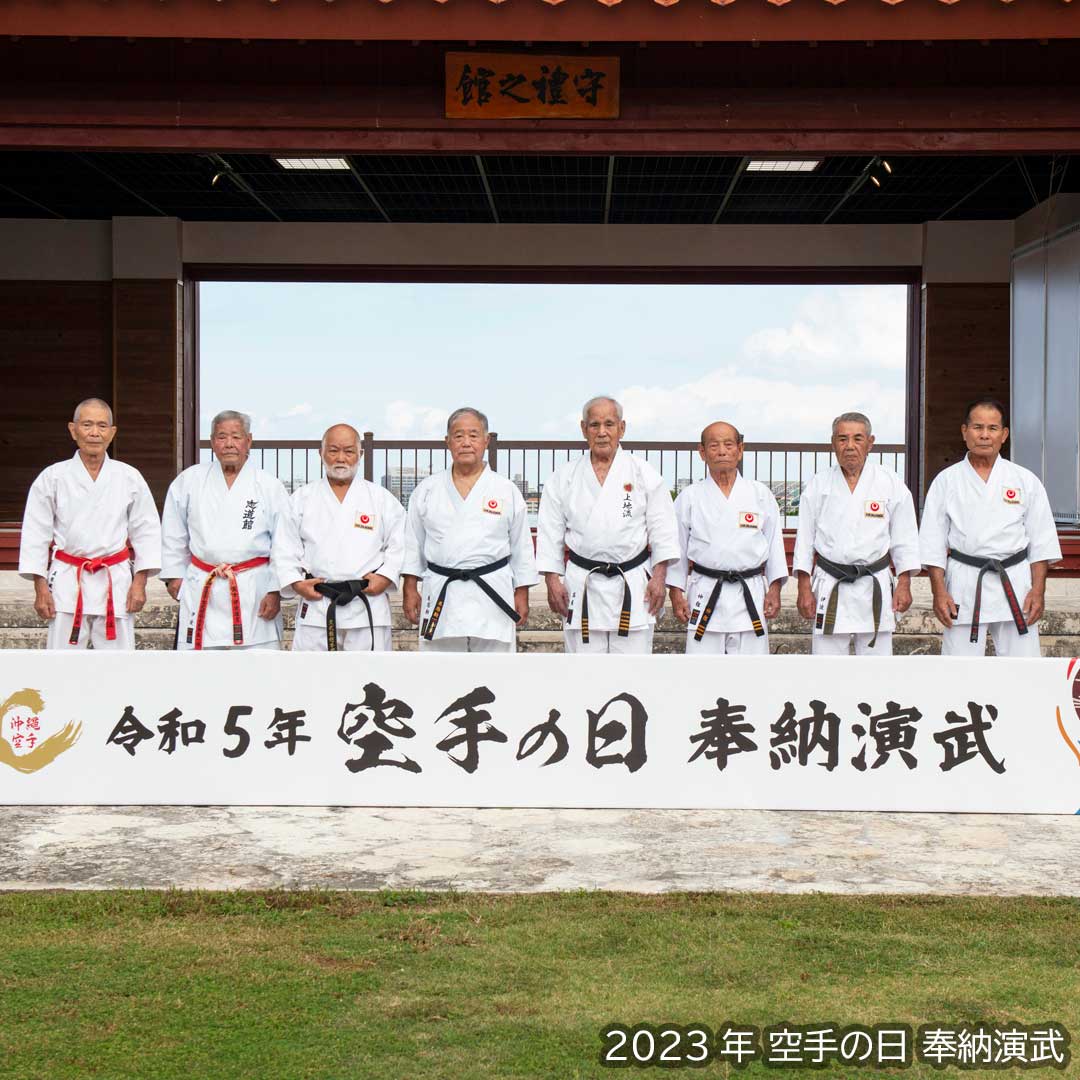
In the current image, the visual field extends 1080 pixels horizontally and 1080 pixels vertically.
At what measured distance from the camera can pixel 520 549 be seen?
4742 millimetres

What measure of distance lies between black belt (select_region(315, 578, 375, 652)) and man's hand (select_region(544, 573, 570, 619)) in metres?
0.71

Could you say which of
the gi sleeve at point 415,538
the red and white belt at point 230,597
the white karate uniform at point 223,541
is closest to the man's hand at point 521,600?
the gi sleeve at point 415,538

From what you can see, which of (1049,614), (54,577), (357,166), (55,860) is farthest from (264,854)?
(357,166)

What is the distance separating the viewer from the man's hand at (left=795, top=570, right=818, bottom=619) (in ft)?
15.8

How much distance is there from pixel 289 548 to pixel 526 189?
529cm

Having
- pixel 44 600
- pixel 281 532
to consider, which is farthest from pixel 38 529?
pixel 281 532

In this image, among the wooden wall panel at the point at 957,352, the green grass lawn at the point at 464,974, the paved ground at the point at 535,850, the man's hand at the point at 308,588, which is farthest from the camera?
the wooden wall panel at the point at 957,352

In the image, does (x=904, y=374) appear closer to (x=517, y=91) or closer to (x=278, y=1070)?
(x=517, y=91)

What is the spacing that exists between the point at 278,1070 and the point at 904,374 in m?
9.49

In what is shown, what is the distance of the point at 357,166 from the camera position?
8641mm

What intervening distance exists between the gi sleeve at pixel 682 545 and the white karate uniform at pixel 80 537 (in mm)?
2093

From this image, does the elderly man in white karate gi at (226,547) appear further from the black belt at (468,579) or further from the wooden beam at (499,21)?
the wooden beam at (499,21)

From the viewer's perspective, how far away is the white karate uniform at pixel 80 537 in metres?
4.74

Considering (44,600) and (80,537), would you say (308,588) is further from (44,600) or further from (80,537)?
(44,600)
